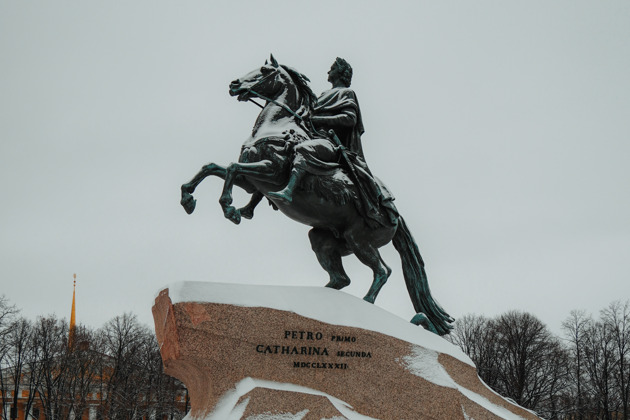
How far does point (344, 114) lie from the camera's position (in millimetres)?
9367

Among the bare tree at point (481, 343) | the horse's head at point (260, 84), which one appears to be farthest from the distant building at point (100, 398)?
the horse's head at point (260, 84)

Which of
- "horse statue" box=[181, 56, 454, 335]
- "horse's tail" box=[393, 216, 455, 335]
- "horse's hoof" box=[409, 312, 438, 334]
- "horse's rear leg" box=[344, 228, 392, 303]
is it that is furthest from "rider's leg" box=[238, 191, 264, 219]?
"horse's hoof" box=[409, 312, 438, 334]

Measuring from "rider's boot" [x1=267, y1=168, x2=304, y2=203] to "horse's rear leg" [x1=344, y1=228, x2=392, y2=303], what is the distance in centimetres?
109

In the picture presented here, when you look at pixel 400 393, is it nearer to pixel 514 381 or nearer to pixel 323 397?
pixel 323 397

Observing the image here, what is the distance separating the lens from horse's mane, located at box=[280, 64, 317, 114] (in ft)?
30.7

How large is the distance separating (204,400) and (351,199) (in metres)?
2.95

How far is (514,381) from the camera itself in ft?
97.4

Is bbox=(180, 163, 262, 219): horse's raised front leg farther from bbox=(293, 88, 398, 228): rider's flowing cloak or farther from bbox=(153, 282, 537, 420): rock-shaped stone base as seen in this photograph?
bbox=(153, 282, 537, 420): rock-shaped stone base

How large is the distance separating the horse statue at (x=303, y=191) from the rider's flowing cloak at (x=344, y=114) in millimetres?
193

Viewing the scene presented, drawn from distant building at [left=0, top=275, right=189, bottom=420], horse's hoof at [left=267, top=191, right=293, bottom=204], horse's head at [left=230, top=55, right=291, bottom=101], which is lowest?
distant building at [left=0, top=275, right=189, bottom=420]

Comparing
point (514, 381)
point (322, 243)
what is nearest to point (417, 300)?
point (322, 243)

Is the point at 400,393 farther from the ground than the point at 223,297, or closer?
closer

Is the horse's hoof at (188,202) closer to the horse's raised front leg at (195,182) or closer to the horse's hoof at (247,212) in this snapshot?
the horse's raised front leg at (195,182)

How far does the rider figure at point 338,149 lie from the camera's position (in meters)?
8.39
